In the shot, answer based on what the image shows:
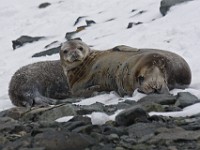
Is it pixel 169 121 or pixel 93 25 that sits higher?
pixel 93 25

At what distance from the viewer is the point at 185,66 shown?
7039 millimetres

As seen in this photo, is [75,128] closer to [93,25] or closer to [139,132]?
[139,132]

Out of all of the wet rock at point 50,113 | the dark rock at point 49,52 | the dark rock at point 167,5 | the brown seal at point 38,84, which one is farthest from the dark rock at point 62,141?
the dark rock at point 167,5

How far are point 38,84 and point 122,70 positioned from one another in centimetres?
216

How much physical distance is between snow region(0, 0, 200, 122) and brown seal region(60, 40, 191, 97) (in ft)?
0.59

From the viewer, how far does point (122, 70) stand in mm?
7398

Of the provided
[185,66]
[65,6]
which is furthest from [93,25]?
[185,66]

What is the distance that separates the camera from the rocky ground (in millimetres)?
4258

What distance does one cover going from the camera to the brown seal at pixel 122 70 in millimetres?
6656

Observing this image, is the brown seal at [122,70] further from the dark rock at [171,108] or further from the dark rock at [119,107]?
the dark rock at [171,108]

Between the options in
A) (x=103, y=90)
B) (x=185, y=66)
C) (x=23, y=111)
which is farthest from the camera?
(x=103, y=90)

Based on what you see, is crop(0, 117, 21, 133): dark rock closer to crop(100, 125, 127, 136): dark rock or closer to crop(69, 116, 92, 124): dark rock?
crop(69, 116, 92, 124): dark rock

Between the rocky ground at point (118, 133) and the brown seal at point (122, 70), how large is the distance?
1.08 meters

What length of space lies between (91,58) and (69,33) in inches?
287
